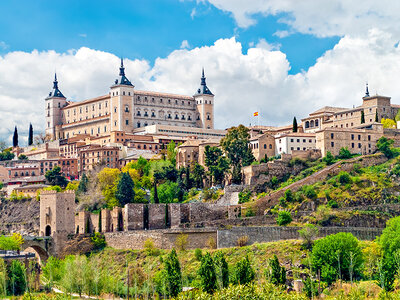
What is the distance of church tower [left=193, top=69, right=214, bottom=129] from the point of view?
147m

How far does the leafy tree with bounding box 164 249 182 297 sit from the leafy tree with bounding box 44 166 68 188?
2054 inches

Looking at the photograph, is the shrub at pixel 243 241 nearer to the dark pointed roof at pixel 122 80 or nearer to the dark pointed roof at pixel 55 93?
the dark pointed roof at pixel 122 80

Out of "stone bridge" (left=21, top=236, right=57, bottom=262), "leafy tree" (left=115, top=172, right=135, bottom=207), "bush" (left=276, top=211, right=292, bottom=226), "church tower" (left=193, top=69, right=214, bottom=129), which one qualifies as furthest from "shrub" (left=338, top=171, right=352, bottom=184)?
"church tower" (left=193, top=69, right=214, bottom=129)

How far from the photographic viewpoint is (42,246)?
8744 cm

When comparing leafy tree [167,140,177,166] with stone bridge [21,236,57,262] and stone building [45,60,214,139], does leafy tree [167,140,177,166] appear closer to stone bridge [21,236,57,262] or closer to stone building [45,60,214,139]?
stone building [45,60,214,139]

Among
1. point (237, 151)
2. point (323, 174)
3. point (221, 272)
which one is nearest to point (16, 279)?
point (221, 272)

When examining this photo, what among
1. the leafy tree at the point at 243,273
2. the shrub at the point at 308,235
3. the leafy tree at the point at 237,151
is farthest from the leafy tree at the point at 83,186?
the leafy tree at the point at 243,273

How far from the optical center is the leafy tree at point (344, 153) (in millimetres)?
95944

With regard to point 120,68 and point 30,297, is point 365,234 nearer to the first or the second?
point 30,297

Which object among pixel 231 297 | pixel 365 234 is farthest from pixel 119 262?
pixel 231 297

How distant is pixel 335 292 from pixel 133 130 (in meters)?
76.2

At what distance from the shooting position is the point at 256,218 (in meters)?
83.1

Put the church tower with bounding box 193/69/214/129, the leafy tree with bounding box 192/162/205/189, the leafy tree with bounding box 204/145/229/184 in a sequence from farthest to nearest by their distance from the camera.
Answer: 1. the church tower with bounding box 193/69/214/129
2. the leafy tree with bounding box 192/162/205/189
3. the leafy tree with bounding box 204/145/229/184

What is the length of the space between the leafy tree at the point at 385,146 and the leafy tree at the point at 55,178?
4425cm
